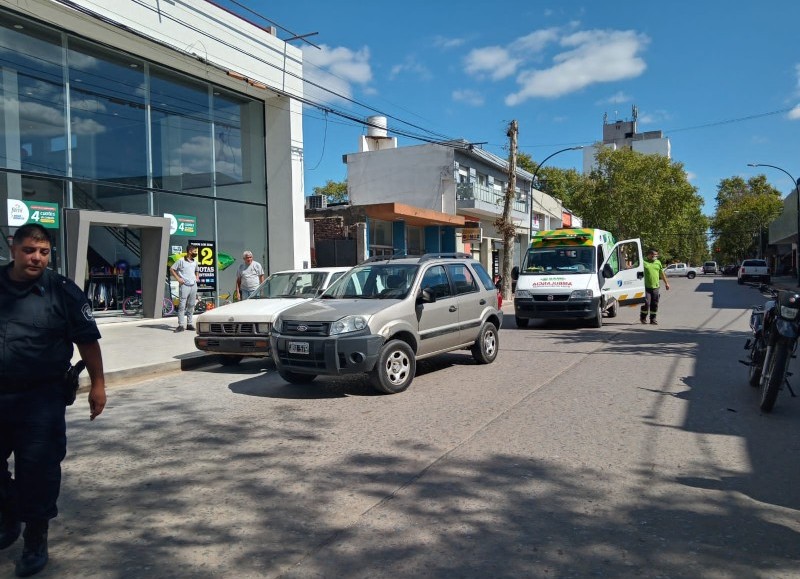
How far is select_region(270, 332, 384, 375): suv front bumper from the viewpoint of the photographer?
698cm

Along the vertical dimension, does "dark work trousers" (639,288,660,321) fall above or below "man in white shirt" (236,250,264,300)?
below

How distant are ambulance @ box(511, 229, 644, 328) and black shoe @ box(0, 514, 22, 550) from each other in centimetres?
1200

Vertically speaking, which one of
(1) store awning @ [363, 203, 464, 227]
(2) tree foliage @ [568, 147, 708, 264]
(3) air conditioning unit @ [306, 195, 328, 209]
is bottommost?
(1) store awning @ [363, 203, 464, 227]

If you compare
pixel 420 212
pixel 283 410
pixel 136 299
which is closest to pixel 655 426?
pixel 283 410

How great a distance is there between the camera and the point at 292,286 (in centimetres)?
1070

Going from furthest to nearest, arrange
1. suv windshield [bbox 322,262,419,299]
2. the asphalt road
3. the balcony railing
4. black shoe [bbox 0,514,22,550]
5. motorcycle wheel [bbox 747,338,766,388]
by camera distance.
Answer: the balcony railing → suv windshield [bbox 322,262,419,299] → motorcycle wheel [bbox 747,338,766,388] → black shoe [bbox 0,514,22,550] → the asphalt road

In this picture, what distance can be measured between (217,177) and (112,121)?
344cm

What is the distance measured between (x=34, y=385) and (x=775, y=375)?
20.6ft

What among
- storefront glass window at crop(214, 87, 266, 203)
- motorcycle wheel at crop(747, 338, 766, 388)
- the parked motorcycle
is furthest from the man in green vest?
storefront glass window at crop(214, 87, 266, 203)

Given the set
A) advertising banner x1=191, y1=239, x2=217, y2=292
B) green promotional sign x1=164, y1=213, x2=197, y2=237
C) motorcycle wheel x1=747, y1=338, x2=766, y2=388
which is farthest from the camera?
advertising banner x1=191, y1=239, x2=217, y2=292

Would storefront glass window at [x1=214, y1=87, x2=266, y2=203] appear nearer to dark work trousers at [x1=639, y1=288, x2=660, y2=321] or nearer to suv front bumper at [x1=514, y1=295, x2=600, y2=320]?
suv front bumper at [x1=514, y1=295, x2=600, y2=320]

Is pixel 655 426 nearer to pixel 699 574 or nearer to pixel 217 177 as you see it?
pixel 699 574

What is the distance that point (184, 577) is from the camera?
10.3 feet

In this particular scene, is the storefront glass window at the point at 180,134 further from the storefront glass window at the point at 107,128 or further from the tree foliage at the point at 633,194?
the tree foliage at the point at 633,194
